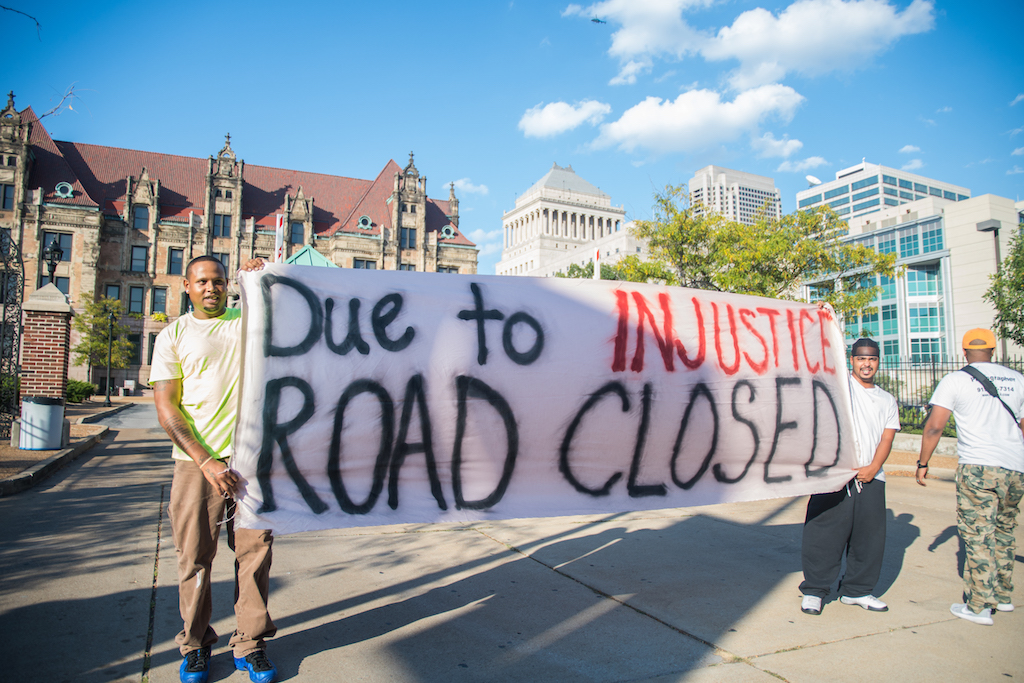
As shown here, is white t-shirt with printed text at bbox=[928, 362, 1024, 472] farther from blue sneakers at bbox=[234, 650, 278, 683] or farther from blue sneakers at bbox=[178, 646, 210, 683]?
blue sneakers at bbox=[178, 646, 210, 683]

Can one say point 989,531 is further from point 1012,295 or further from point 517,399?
point 1012,295

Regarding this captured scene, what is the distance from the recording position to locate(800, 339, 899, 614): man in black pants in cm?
409

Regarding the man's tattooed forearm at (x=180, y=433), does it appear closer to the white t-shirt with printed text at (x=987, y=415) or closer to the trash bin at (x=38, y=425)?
the white t-shirt with printed text at (x=987, y=415)

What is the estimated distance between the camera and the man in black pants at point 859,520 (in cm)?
409

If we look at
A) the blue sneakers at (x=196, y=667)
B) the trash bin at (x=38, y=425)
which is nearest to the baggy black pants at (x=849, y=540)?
the blue sneakers at (x=196, y=667)

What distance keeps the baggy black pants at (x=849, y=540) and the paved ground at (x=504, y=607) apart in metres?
0.22

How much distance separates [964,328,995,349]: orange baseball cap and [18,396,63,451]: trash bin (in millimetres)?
12355

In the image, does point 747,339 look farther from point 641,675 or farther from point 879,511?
point 641,675

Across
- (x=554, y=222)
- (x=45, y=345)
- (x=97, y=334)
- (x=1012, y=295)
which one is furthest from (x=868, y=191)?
(x=45, y=345)

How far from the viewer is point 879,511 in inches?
163

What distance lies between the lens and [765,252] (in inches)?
726

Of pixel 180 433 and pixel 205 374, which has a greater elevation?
pixel 205 374

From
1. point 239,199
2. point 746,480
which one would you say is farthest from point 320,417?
point 239,199

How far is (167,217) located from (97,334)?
13.5 metres
